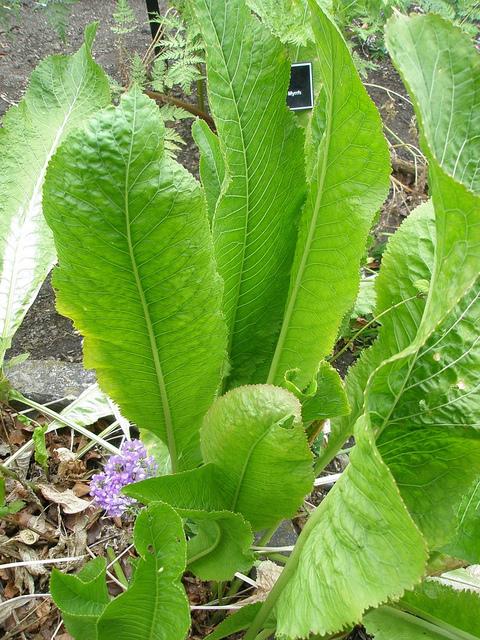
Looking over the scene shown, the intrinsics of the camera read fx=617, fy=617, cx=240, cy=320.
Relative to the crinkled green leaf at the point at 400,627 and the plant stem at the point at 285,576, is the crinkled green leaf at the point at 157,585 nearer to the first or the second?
the plant stem at the point at 285,576

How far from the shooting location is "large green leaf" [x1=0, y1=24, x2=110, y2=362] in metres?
1.37

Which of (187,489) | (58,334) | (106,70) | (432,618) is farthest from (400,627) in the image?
(106,70)

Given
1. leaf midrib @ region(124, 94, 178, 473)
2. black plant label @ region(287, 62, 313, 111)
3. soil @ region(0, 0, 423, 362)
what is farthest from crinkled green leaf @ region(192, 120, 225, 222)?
soil @ region(0, 0, 423, 362)

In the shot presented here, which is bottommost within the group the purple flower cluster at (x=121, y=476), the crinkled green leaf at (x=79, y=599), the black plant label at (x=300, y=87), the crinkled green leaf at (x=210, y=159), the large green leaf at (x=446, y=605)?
the large green leaf at (x=446, y=605)

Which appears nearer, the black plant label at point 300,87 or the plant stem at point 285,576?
the plant stem at point 285,576

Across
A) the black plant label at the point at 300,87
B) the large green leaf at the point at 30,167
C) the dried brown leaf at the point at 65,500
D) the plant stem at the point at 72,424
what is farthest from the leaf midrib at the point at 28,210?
the black plant label at the point at 300,87

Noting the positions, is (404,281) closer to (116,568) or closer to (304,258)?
(304,258)

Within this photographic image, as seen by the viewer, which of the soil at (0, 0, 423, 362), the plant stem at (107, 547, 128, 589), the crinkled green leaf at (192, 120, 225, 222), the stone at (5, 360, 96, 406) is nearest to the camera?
the crinkled green leaf at (192, 120, 225, 222)

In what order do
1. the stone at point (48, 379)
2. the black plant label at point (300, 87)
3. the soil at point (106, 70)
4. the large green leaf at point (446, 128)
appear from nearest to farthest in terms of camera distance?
the large green leaf at point (446, 128)
the black plant label at point (300, 87)
the stone at point (48, 379)
the soil at point (106, 70)

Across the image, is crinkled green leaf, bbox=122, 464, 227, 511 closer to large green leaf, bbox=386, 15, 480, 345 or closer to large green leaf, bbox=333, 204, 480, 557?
large green leaf, bbox=333, 204, 480, 557

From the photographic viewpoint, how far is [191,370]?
1019mm

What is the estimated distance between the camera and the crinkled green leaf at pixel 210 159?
45.1 inches

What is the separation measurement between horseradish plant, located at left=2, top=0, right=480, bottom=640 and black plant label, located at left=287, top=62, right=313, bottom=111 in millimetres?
450

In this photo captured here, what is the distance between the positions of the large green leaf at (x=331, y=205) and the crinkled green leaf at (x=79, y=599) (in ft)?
1.63
